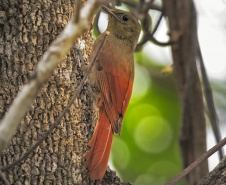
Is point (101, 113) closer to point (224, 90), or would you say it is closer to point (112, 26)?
point (112, 26)

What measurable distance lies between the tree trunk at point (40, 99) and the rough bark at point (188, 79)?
132cm

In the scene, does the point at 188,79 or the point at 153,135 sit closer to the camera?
the point at 188,79

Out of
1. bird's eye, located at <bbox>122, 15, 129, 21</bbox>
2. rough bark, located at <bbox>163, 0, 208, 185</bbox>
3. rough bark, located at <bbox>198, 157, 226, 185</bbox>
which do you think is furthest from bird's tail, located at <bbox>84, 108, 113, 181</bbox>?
bird's eye, located at <bbox>122, 15, 129, 21</bbox>

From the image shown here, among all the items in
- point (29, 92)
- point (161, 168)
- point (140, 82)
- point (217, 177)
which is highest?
point (29, 92)

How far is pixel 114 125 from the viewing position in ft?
11.8

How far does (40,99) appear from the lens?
10.1 feet

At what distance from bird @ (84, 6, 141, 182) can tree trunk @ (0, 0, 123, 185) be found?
8 centimetres

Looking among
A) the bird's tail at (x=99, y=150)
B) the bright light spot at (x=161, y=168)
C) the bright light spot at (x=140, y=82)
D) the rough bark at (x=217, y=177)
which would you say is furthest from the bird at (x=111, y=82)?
the bright light spot at (x=161, y=168)

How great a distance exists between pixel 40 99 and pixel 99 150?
0.43 metres

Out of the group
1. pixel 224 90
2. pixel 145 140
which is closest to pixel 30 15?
pixel 145 140

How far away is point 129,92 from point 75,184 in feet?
4.07

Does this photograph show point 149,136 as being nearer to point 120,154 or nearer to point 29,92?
point 120,154

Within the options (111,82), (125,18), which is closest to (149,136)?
(125,18)

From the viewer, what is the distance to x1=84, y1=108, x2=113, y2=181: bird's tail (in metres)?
3.10
